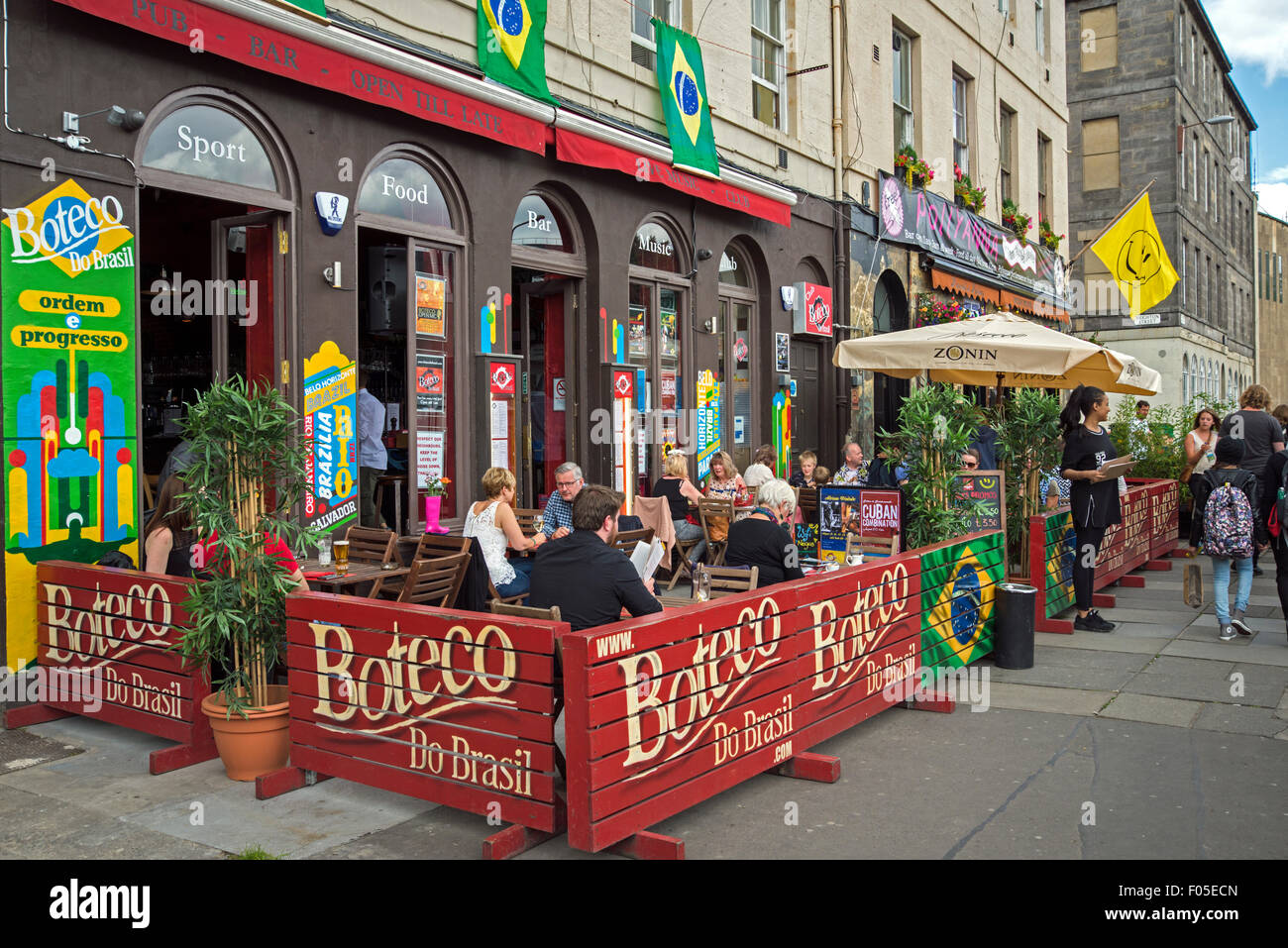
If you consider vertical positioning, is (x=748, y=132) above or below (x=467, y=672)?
above

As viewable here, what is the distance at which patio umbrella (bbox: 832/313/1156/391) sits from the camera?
9672 millimetres

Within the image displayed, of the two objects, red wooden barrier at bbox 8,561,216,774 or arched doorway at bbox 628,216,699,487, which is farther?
arched doorway at bbox 628,216,699,487

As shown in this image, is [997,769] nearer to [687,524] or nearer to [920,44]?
[687,524]

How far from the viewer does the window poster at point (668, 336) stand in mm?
12741

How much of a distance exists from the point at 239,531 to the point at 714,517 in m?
5.96

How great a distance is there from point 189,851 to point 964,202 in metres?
19.1

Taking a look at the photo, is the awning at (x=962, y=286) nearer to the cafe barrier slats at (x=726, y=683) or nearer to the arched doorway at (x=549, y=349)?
the arched doorway at (x=549, y=349)

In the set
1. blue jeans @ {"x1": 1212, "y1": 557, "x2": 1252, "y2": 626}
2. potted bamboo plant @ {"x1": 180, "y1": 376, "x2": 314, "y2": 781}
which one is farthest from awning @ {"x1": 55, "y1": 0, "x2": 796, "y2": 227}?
blue jeans @ {"x1": 1212, "y1": 557, "x2": 1252, "y2": 626}

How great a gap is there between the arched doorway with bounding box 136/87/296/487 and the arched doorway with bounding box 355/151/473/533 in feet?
3.32

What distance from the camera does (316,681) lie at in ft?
16.8

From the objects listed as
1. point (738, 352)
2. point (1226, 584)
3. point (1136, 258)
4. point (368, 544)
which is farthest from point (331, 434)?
point (1136, 258)

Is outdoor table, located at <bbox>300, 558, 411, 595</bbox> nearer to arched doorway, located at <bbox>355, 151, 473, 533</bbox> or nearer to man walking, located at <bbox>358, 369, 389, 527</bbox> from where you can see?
man walking, located at <bbox>358, 369, 389, 527</bbox>

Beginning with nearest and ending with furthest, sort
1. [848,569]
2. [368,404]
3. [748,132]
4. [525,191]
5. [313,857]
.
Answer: [313,857]
[848,569]
[368,404]
[525,191]
[748,132]

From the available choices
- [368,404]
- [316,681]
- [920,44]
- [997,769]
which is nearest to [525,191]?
[368,404]
